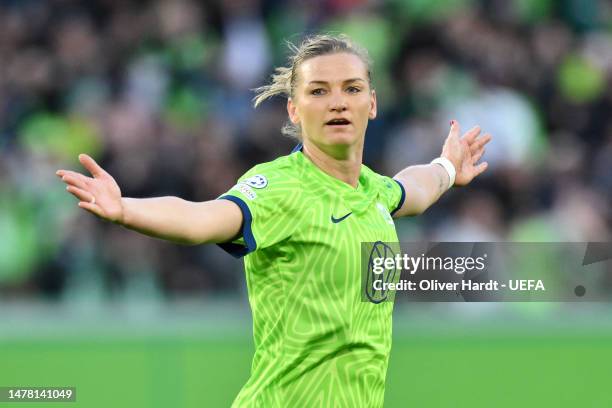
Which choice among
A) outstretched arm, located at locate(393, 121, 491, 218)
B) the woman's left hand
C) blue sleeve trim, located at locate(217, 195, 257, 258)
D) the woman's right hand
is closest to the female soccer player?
blue sleeve trim, located at locate(217, 195, 257, 258)

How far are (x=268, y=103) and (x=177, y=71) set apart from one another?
1.12 meters

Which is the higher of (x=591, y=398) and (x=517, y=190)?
(x=517, y=190)

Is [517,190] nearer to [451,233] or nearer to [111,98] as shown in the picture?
[451,233]

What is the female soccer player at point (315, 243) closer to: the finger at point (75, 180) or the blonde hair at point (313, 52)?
the blonde hair at point (313, 52)

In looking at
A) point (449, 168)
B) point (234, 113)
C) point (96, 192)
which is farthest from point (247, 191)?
point (234, 113)

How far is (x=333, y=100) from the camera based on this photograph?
4.77 metres

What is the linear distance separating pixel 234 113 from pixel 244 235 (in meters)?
7.01

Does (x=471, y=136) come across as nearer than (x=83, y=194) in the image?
No

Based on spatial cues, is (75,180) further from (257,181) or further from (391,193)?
(391,193)

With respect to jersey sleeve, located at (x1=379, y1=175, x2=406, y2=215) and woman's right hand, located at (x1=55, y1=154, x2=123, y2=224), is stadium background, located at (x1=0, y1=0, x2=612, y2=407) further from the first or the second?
woman's right hand, located at (x1=55, y1=154, x2=123, y2=224)

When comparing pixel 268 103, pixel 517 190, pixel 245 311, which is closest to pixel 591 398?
pixel 245 311

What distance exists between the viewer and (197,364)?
756 cm

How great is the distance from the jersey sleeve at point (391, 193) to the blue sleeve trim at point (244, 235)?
86cm

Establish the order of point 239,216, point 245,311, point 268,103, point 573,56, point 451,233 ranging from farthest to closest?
1. point 573,56
2. point 268,103
3. point 451,233
4. point 245,311
5. point 239,216
